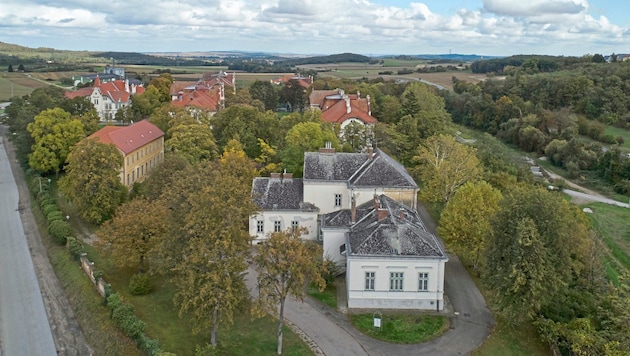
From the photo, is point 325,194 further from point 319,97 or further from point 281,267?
point 319,97

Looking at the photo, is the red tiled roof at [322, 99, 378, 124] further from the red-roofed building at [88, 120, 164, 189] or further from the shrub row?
the shrub row

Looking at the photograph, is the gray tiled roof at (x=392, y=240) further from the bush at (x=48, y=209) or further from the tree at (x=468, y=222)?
the bush at (x=48, y=209)

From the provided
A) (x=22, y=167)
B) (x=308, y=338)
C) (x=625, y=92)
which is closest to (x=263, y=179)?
(x=308, y=338)

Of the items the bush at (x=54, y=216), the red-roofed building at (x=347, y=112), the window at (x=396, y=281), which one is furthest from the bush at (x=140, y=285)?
the red-roofed building at (x=347, y=112)

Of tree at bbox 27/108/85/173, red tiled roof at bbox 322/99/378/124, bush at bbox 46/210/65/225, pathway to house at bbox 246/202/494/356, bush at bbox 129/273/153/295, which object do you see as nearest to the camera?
pathway to house at bbox 246/202/494/356

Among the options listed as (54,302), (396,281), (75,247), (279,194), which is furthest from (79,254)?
(396,281)

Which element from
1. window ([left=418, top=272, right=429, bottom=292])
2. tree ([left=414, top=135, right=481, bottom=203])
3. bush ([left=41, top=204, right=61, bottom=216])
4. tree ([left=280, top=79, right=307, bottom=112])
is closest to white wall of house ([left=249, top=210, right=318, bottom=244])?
window ([left=418, top=272, right=429, bottom=292])
